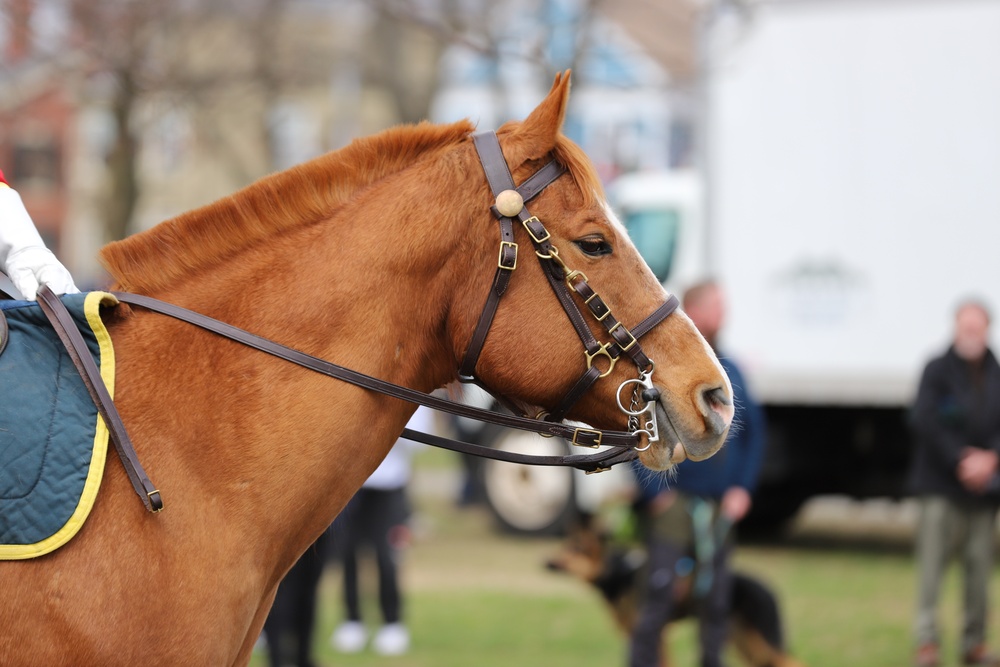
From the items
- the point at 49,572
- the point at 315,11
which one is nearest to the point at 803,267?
the point at 49,572

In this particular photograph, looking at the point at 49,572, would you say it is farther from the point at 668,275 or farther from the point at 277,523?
the point at 668,275

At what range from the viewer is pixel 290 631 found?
652 cm

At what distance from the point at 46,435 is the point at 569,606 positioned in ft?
23.3

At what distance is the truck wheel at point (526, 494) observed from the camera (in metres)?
11.8

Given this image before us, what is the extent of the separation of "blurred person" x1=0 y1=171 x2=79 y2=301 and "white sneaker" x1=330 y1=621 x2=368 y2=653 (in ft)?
17.9

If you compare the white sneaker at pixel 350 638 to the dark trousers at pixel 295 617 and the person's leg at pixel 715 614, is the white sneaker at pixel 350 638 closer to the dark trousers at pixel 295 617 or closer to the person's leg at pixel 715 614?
the dark trousers at pixel 295 617

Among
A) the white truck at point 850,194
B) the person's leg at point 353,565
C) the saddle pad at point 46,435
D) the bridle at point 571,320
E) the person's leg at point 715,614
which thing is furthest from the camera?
the white truck at point 850,194

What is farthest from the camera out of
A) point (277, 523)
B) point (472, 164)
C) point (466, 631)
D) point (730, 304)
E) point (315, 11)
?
point (315, 11)

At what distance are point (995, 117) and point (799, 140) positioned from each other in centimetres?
166

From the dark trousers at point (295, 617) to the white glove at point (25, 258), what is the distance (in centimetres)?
376

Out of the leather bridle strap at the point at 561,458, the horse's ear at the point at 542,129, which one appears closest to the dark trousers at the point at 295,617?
the leather bridle strap at the point at 561,458

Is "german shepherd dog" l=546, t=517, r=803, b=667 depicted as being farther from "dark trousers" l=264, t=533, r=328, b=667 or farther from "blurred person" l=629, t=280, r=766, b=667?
"dark trousers" l=264, t=533, r=328, b=667

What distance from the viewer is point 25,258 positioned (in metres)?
2.72

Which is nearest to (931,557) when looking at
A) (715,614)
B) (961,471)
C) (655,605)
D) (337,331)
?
(961,471)
